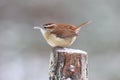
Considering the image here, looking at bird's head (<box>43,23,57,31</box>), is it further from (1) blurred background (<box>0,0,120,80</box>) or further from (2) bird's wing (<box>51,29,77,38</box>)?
(1) blurred background (<box>0,0,120,80</box>)

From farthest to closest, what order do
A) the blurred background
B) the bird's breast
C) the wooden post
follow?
the blurred background
the bird's breast
the wooden post

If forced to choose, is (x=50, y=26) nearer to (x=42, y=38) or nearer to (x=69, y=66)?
(x=69, y=66)

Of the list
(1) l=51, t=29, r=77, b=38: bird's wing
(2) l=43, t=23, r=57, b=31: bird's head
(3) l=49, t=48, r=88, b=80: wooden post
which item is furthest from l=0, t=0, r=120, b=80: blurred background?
(3) l=49, t=48, r=88, b=80: wooden post

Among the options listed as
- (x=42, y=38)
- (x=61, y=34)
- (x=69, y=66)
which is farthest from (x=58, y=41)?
(x=42, y=38)

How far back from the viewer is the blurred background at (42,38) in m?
8.68

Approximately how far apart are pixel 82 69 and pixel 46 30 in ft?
4.18

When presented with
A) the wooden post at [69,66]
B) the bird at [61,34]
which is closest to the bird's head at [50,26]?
the bird at [61,34]

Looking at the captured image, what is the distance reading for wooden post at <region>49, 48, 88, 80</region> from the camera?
3543 mm

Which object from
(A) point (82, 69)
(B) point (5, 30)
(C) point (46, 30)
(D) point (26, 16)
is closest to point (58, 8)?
(D) point (26, 16)

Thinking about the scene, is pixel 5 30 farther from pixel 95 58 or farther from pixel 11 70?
pixel 95 58

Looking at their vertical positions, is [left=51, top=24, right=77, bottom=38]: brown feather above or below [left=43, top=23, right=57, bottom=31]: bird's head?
below

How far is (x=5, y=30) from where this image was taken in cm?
1005

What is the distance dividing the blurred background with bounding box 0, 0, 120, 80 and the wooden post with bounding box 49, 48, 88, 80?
15.2ft

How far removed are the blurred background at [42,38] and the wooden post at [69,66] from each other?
464 centimetres
